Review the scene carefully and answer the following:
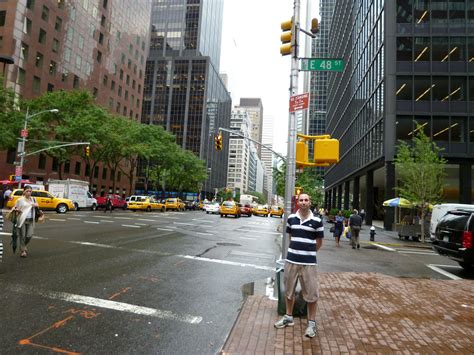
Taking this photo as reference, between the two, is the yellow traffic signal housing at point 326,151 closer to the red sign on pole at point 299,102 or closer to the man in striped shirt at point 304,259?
the red sign on pole at point 299,102

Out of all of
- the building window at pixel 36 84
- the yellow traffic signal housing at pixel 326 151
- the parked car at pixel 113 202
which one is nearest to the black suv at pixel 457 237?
the yellow traffic signal housing at pixel 326 151

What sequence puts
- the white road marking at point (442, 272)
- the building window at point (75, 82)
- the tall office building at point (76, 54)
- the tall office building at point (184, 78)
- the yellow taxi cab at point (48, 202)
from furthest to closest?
the tall office building at point (184, 78) < the building window at point (75, 82) < the tall office building at point (76, 54) < the yellow taxi cab at point (48, 202) < the white road marking at point (442, 272)

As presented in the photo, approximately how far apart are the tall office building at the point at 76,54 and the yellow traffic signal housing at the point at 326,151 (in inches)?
1738

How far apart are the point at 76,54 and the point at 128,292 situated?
5947cm

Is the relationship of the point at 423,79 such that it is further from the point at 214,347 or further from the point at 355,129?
the point at 214,347

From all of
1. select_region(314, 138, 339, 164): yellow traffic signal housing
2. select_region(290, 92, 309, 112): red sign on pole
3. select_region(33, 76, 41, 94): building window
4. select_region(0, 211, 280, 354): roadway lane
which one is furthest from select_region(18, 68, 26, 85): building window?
select_region(314, 138, 339, 164): yellow traffic signal housing

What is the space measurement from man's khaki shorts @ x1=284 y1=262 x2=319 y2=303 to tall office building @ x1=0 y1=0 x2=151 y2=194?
45381mm

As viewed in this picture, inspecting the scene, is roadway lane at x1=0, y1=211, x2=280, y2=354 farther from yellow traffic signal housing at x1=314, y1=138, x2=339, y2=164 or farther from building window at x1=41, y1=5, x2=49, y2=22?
building window at x1=41, y1=5, x2=49, y2=22

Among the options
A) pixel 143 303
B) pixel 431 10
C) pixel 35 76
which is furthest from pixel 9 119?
pixel 431 10

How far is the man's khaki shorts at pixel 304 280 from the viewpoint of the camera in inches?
187

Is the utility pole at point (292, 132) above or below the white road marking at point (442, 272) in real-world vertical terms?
above

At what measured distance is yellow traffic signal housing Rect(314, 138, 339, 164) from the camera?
6.46 m

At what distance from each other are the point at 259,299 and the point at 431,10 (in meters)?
36.5

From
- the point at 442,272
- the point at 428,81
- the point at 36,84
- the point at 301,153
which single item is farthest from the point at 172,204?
the point at 301,153
